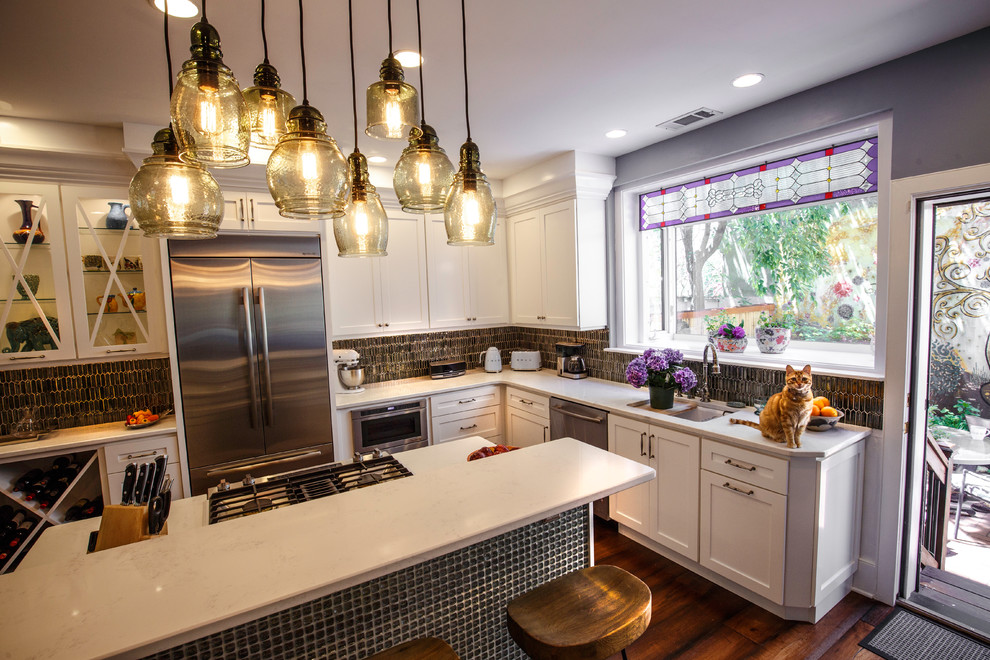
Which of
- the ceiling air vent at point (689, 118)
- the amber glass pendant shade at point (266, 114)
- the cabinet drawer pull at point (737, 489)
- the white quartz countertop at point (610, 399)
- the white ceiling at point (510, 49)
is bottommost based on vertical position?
the cabinet drawer pull at point (737, 489)

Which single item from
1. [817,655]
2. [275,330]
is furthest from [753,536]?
[275,330]

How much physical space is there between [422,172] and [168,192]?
603mm

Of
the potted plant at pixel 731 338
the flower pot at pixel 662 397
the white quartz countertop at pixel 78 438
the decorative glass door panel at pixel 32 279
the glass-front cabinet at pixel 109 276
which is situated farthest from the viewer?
the potted plant at pixel 731 338

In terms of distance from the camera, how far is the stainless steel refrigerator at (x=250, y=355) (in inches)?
116

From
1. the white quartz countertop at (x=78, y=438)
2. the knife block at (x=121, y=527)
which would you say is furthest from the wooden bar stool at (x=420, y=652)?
the white quartz countertop at (x=78, y=438)

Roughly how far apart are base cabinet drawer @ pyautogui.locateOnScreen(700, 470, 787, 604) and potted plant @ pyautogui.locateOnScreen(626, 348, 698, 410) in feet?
1.85

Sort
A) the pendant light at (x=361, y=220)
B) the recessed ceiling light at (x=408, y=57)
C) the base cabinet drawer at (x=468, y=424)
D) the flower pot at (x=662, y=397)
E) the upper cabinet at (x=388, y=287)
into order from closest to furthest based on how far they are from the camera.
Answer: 1. the pendant light at (x=361, y=220)
2. the recessed ceiling light at (x=408, y=57)
3. the flower pot at (x=662, y=397)
4. the upper cabinet at (x=388, y=287)
5. the base cabinet drawer at (x=468, y=424)

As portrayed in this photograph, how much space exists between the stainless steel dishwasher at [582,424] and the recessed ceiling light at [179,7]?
9.25ft

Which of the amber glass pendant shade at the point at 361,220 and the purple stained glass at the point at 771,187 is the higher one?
the purple stained glass at the point at 771,187

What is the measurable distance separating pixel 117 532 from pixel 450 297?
10.1 ft

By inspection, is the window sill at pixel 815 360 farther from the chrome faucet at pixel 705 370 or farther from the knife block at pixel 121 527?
the knife block at pixel 121 527

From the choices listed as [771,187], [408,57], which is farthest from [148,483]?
[771,187]

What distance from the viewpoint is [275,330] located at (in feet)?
10.3

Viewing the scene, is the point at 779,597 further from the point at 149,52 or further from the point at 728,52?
the point at 149,52
